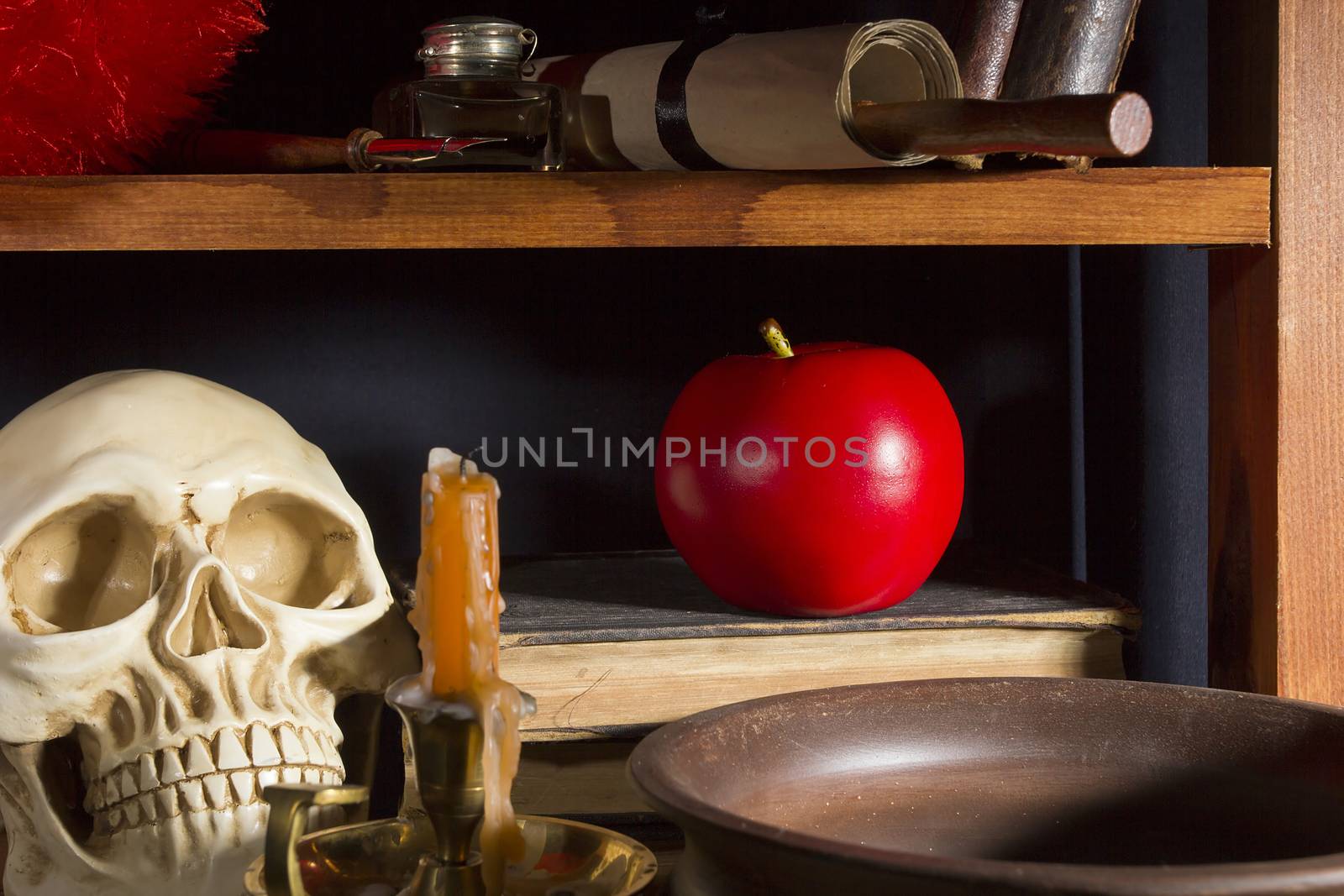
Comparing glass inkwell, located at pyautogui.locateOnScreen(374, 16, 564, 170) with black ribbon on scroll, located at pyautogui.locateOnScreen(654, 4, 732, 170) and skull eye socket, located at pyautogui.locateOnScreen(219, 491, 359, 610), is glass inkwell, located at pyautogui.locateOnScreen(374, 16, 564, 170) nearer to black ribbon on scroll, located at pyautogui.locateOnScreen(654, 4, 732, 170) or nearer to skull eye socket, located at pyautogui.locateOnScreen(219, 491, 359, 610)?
black ribbon on scroll, located at pyautogui.locateOnScreen(654, 4, 732, 170)

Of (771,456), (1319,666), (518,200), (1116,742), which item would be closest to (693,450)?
(771,456)

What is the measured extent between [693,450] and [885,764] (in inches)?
9.0

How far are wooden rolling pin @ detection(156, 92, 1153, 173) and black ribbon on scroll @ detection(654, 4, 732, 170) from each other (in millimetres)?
110

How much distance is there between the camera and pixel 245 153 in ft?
2.77

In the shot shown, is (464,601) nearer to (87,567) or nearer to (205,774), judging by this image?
(205,774)

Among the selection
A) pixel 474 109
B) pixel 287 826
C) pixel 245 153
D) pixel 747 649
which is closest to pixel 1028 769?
pixel 747 649

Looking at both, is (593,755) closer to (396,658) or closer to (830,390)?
(396,658)

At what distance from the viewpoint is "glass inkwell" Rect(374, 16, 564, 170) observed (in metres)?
0.79

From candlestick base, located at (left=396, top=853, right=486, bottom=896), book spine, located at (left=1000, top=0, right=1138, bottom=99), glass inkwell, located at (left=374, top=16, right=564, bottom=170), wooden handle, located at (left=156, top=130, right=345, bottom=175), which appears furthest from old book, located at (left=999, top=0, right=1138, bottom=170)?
candlestick base, located at (left=396, top=853, right=486, bottom=896)

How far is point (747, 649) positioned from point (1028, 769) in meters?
0.18

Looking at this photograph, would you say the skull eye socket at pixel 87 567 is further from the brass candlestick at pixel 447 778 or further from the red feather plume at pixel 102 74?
the brass candlestick at pixel 447 778

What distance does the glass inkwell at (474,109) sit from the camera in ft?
2.60

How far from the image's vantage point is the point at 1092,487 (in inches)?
44.5

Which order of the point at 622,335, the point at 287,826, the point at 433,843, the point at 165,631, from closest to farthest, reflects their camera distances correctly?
the point at 287,826
the point at 433,843
the point at 165,631
the point at 622,335
